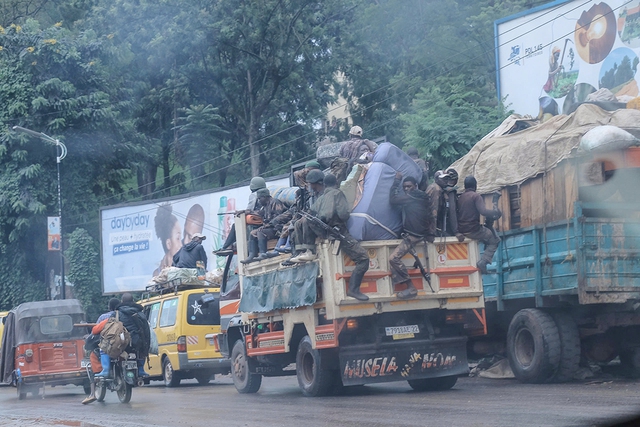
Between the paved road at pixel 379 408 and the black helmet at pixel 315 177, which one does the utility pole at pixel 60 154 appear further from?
the black helmet at pixel 315 177

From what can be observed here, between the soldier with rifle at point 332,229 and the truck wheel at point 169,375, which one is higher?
the soldier with rifle at point 332,229

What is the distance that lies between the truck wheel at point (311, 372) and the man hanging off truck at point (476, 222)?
2.36m

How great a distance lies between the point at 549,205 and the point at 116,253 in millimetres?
23370

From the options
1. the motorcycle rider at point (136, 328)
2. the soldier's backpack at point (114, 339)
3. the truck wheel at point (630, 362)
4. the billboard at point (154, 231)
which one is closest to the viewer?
the truck wheel at point (630, 362)

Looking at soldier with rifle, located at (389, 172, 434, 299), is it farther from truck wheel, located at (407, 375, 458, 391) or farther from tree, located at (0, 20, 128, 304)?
tree, located at (0, 20, 128, 304)

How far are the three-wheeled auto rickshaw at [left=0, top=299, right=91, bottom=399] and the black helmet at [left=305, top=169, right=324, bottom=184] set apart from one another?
8076 mm

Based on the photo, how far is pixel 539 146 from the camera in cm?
1227

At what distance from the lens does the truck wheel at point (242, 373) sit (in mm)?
13742

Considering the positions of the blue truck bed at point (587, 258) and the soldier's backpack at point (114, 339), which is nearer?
the blue truck bed at point (587, 258)

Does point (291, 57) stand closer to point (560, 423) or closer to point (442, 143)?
point (442, 143)

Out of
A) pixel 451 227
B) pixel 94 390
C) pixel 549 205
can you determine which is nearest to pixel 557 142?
pixel 549 205

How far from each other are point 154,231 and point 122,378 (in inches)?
709

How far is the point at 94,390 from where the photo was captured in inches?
560

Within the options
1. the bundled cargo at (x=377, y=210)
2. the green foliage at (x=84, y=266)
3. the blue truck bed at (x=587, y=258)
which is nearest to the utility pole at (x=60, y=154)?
the green foliage at (x=84, y=266)
